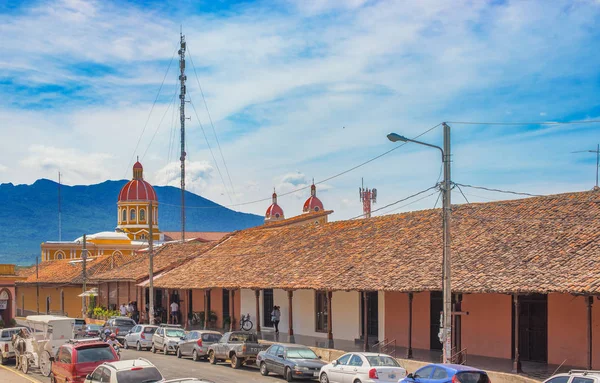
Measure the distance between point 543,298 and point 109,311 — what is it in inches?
1353

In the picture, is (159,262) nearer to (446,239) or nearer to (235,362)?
(235,362)

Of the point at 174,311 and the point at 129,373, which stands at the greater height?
the point at 129,373

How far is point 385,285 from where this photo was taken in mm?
28266

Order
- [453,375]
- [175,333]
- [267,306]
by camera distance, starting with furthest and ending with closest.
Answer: [267,306] → [175,333] → [453,375]

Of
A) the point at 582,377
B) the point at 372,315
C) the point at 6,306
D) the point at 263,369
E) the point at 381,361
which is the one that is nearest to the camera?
the point at 582,377

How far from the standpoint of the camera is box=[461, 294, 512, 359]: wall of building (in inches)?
1085

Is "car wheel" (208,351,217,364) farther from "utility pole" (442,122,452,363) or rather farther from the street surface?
"utility pole" (442,122,452,363)

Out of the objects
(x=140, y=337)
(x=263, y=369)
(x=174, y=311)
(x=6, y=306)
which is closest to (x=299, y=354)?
(x=263, y=369)

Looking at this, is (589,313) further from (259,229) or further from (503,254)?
(259,229)

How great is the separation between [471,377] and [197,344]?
15.9 metres

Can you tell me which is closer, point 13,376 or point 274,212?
point 13,376

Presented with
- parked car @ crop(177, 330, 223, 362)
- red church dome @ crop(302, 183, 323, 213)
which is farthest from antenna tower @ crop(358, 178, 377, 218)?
parked car @ crop(177, 330, 223, 362)

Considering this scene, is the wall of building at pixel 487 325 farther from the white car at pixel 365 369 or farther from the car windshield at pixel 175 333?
the car windshield at pixel 175 333

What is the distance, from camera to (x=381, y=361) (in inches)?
885
